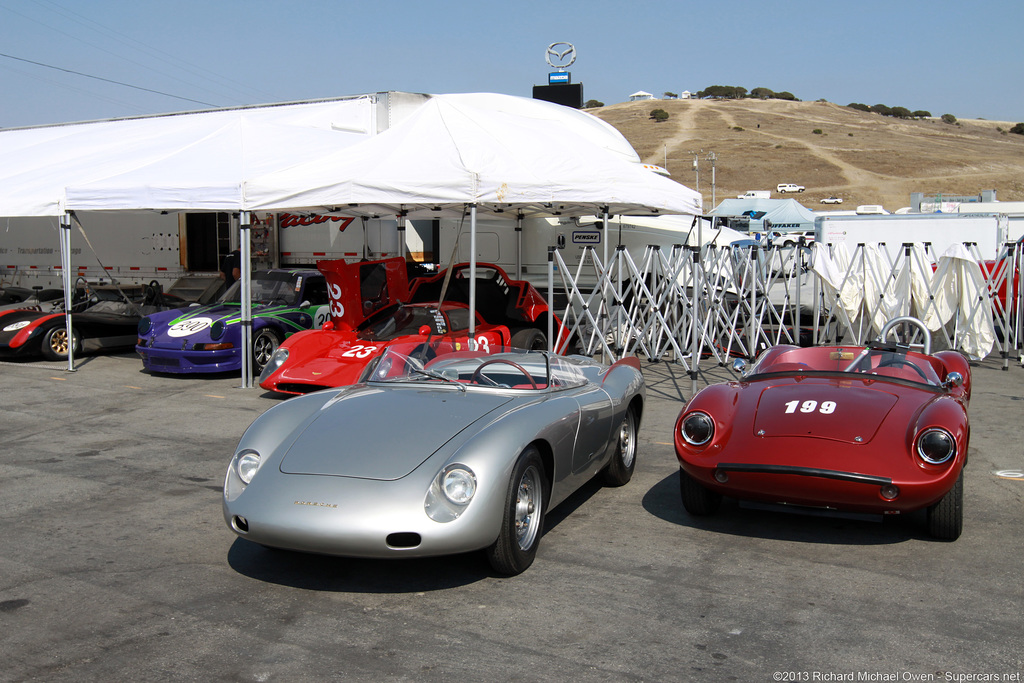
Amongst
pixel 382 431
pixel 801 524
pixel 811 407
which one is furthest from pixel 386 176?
pixel 801 524

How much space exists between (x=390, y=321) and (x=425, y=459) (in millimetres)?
6326

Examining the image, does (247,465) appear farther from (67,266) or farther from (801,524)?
(67,266)

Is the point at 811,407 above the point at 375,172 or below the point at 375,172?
below

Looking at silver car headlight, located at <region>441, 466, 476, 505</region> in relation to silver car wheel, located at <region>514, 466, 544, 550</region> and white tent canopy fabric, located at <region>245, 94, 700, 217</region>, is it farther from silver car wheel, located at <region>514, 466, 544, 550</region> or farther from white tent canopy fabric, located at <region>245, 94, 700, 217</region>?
white tent canopy fabric, located at <region>245, 94, 700, 217</region>

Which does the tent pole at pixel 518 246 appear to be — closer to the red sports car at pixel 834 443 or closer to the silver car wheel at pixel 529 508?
the red sports car at pixel 834 443

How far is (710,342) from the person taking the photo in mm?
12047

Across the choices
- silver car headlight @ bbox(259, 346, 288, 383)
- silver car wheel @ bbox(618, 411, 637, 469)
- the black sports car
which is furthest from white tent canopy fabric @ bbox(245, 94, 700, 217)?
the black sports car

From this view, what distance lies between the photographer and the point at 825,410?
5.02m

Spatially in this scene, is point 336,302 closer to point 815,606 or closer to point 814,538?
point 814,538

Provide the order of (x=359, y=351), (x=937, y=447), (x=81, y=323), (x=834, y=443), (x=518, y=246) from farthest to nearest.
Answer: (x=518, y=246)
(x=81, y=323)
(x=359, y=351)
(x=834, y=443)
(x=937, y=447)

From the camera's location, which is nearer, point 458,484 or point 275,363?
point 458,484

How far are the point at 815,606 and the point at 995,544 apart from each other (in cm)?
161

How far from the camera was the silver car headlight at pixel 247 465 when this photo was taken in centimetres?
429

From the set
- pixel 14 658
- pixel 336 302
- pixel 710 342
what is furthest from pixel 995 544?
pixel 336 302
